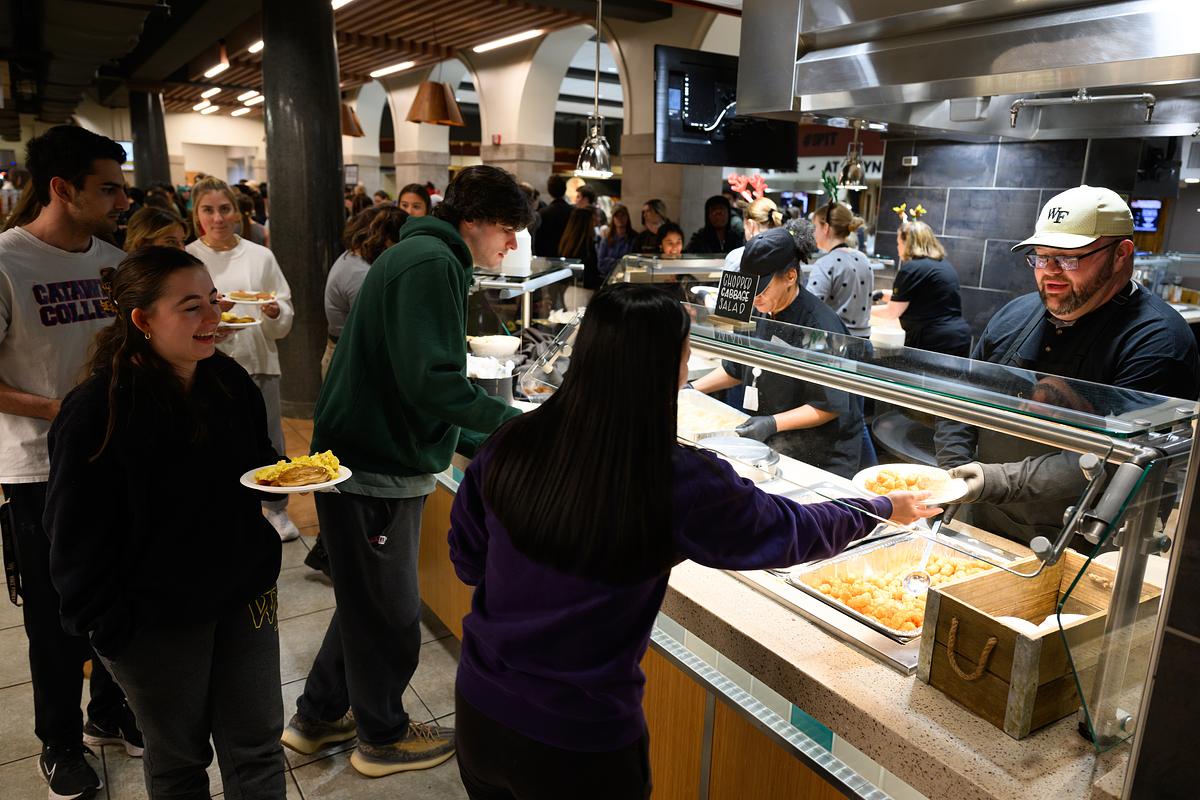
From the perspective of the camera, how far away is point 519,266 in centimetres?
467

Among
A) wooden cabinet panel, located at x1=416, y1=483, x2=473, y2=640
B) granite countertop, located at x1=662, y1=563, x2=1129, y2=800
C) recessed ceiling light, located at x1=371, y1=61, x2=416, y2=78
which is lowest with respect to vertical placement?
wooden cabinet panel, located at x1=416, y1=483, x2=473, y2=640

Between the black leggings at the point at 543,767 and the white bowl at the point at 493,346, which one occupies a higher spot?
the white bowl at the point at 493,346

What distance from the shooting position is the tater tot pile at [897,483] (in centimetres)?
182

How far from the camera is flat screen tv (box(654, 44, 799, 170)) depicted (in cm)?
515

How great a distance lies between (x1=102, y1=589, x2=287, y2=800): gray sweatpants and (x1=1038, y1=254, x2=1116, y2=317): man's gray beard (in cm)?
252

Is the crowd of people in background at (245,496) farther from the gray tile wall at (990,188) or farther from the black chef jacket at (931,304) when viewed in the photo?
the gray tile wall at (990,188)

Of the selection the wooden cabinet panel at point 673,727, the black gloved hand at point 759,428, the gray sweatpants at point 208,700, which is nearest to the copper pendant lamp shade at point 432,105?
the black gloved hand at point 759,428

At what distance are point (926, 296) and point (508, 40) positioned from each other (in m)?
7.38

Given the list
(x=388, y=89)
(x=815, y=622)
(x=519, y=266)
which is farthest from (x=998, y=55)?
(x=388, y=89)

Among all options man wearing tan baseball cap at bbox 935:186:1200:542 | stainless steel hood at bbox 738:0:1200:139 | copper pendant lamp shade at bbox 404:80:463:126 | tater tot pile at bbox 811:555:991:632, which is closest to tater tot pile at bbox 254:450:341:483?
tater tot pile at bbox 811:555:991:632

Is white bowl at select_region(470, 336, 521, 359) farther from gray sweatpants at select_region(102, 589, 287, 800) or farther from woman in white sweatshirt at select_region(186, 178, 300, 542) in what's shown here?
gray sweatpants at select_region(102, 589, 287, 800)

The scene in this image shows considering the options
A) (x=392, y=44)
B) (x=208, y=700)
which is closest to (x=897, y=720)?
(x=208, y=700)

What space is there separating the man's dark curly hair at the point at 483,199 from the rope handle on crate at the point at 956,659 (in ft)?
5.44

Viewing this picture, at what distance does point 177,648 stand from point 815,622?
1.45 metres
